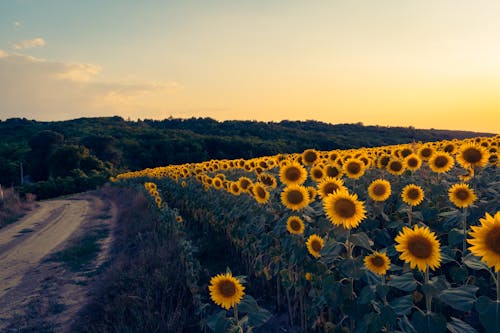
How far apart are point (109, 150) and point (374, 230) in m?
68.4

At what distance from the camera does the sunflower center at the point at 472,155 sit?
229 inches

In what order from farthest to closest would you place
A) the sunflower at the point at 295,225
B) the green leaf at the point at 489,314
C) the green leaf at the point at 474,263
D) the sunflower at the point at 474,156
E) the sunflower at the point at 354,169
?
the sunflower at the point at 354,169
the sunflower at the point at 474,156
the sunflower at the point at 295,225
the green leaf at the point at 474,263
the green leaf at the point at 489,314

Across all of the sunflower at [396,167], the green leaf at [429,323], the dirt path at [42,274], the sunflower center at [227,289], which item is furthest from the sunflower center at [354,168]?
the dirt path at [42,274]

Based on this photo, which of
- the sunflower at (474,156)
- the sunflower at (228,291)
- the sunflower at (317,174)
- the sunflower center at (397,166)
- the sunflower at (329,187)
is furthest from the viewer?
the sunflower center at (397,166)

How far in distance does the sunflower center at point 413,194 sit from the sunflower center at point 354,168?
124 cm

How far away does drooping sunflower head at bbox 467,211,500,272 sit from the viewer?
2.35m

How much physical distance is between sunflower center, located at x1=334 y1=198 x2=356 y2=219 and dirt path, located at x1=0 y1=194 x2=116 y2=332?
4.68 m

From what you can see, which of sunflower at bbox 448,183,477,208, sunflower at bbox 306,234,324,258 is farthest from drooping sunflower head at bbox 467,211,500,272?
sunflower at bbox 448,183,477,208

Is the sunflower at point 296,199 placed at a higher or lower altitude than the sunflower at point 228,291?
higher

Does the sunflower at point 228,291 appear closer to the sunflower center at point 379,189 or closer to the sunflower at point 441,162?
the sunflower center at point 379,189

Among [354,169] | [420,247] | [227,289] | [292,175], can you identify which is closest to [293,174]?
[292,175]

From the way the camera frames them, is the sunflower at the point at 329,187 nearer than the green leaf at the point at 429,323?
No

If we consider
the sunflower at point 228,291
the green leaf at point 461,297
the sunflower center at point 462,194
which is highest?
the sunflower center at point 462,194

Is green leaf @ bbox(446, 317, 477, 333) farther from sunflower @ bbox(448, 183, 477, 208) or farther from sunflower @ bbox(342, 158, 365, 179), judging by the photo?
sunflower @ bbox(342, 158, 365, 179)
